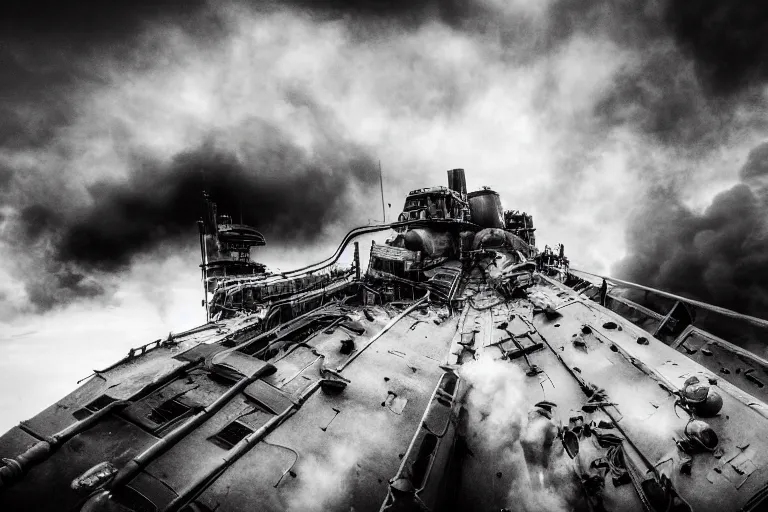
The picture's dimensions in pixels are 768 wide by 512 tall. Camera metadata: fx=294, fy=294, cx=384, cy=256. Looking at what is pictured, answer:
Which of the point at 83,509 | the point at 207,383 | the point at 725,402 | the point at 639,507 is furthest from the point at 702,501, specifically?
the point at 207,383

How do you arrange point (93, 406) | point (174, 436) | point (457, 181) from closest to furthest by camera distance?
point (174, 436) < point (93, 406) < point (457, 181)

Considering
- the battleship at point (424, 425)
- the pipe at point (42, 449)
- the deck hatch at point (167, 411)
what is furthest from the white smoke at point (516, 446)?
the pipe at point (42, 449)

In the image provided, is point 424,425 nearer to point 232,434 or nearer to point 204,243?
point 232,434

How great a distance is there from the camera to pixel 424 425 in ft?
15.7

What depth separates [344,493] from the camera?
4090 millimetres

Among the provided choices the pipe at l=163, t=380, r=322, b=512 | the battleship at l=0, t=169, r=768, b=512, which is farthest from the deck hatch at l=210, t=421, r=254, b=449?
the pipe at l=163, t=380, r=322, b=512

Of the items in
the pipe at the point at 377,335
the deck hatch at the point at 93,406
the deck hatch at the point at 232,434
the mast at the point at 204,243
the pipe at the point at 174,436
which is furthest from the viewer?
the mast at the point at 204,243

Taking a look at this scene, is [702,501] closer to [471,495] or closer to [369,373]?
[471,495]

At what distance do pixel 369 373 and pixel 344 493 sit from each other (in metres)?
2.64

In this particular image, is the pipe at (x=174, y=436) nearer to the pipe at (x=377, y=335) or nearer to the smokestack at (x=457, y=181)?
the pipe at (x=377, y=335)

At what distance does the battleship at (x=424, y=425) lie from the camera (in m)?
3.68

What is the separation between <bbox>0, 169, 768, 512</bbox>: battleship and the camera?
12.1 ft

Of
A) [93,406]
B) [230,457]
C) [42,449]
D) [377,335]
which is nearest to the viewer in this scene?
[42,449]

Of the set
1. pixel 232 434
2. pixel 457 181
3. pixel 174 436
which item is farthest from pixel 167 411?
pixel 457 181
